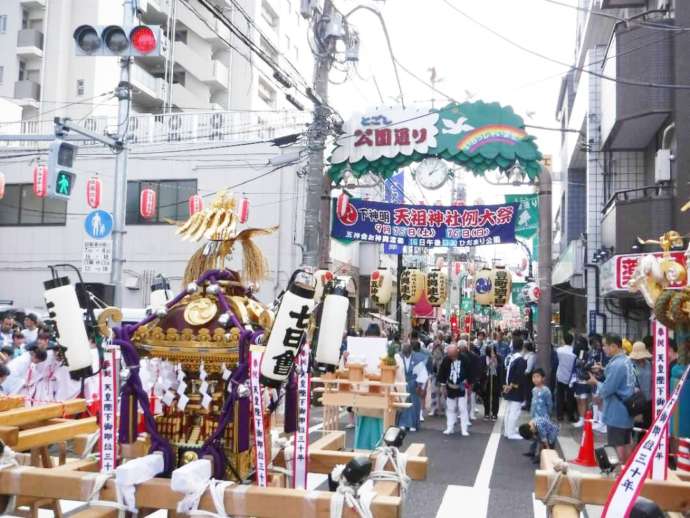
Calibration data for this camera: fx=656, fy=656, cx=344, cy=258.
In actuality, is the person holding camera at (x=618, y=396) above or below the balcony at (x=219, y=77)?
below

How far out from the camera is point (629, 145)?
18.4 m

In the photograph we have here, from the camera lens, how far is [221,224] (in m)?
4.37

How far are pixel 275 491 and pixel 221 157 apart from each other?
815 inches

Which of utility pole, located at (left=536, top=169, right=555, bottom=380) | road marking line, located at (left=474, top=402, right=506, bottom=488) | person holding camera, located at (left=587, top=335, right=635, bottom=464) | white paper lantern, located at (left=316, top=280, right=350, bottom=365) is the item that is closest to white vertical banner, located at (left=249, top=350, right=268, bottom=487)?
white paper lantern, located at (left=316, top=280, right=350, bottom=365)

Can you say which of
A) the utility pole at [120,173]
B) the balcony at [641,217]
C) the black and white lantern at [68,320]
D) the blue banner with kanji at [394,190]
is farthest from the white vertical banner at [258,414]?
the blue banner with kanji at [394,190]

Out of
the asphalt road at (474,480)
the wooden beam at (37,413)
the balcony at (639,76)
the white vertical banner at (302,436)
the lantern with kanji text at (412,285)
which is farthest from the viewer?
the lantern with kanji text at (412,285)

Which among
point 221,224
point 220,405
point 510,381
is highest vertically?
point 221,224

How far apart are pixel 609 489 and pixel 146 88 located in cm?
2930

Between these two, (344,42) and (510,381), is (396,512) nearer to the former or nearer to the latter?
(510,381)

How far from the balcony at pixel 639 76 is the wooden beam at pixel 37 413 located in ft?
44.7

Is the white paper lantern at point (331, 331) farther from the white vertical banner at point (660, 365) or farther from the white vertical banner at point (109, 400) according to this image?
the white vertical banner at point (660, 365)

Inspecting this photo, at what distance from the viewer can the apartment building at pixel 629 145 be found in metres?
14.3

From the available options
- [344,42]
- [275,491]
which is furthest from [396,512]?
[344,42]

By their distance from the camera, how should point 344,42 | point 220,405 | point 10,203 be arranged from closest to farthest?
1. point 220,405
2. point 344,42
3. point 10,203
